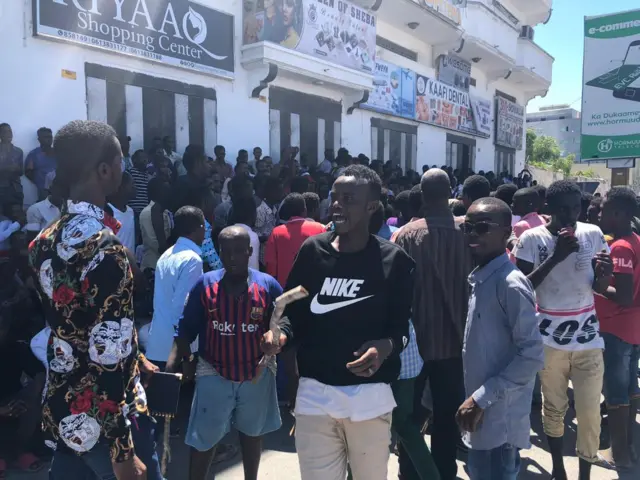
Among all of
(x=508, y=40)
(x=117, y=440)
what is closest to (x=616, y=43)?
(x=508, y=40)

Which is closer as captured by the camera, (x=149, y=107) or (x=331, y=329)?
(x=331, y=329)

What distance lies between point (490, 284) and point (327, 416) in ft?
3.08

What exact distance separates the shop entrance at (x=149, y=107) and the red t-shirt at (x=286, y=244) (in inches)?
185

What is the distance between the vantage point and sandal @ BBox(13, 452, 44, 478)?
3.69m

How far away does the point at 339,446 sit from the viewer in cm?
231

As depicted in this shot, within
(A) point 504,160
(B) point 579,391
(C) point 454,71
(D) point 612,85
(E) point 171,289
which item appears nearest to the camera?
(B) point 579,391

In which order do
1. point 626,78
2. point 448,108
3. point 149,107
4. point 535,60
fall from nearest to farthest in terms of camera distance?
1. point 149,107
2. point 626,78
3. point 448,108
4. point 535,60

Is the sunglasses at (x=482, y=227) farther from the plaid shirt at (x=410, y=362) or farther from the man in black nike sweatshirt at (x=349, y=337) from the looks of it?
the plaid shirt at (x=410, y=362)

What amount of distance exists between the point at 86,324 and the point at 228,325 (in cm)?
122

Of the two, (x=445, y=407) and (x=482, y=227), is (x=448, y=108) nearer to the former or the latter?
(x=445, y=407)

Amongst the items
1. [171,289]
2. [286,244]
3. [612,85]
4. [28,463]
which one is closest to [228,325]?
[171,289]

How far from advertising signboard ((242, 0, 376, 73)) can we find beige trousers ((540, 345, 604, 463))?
8070 millimetres

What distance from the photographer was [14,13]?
22.1 feet

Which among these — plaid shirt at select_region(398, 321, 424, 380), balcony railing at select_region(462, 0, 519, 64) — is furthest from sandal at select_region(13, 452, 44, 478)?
balcony railing at select_region(462, 0, 519, 64)
